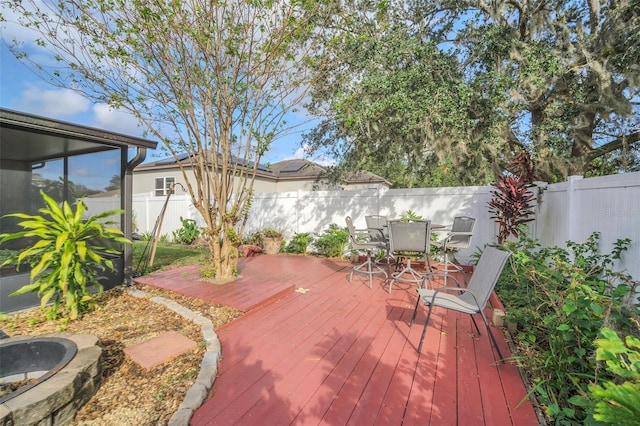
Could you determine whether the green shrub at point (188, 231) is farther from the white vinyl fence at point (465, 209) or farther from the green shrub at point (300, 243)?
the green shrub at point (300, 243)

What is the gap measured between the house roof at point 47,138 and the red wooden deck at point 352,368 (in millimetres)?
2337

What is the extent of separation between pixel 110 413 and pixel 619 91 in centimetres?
822

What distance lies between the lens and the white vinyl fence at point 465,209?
2650 millimetres

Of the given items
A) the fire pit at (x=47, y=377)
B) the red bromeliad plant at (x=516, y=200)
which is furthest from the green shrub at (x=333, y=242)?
the fire pit at (x=47, y=377)

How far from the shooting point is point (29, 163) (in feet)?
16.5

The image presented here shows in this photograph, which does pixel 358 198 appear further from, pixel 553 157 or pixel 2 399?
pixel 2 399

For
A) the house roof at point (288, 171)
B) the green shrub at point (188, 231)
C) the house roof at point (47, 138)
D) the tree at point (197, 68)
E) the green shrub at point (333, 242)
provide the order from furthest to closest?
the house roof at point (288, 171), the green shrub at point (188, 231), the green shrub at point (333, 242), the tree at point (197, 68), the house roof at point (47, 138)

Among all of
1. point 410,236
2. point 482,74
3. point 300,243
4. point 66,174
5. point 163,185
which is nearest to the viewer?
point 410,236

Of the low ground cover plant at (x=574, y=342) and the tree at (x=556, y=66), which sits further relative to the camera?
the tree at (x=556, y=66)

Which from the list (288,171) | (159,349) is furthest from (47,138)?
(288,171)

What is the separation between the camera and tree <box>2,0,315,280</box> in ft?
11.4

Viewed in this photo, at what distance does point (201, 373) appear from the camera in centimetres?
214

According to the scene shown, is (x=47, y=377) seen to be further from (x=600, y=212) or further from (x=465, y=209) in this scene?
(x=465, y=209)

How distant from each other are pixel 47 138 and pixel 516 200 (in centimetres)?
722
